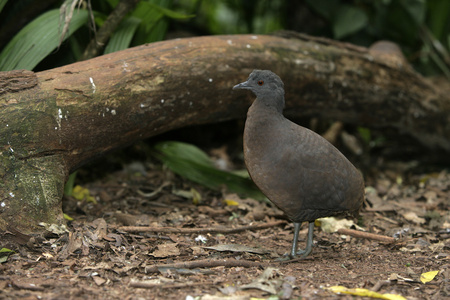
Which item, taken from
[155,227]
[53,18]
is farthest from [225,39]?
[155,227]

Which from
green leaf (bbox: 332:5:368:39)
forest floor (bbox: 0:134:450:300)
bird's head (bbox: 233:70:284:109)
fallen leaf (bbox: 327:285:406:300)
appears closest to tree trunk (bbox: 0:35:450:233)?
forest floor (bbox: 0:134:450:300)

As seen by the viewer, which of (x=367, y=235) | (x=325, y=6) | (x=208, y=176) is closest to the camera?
(x=367, y=235)

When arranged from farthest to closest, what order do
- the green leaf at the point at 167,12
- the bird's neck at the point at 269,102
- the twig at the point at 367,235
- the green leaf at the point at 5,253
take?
1. the green leaf at the point at 167,12
2. the twig at the point at 367,235
3. the bird's neck at the point at 269,102
4. the green leaf at the point at 5,253

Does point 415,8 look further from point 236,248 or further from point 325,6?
point 236,248

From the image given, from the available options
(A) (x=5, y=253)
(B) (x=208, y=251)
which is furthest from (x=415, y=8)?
(A) (x=5, y=253)

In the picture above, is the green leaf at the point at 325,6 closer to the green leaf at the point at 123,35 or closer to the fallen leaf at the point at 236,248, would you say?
the green leaf at the point at 123,35

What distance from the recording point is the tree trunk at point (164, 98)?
358 cm

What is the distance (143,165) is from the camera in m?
5.93

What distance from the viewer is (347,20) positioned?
20.9ft

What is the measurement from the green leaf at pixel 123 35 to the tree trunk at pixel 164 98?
1.32 feet

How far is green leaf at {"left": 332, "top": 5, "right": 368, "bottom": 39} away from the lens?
248 inches

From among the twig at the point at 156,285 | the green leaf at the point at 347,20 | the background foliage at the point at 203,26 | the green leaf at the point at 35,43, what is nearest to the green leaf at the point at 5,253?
the twig at the point at 156,285

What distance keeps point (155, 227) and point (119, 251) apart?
51 cm

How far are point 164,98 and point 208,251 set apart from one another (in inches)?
56.0
